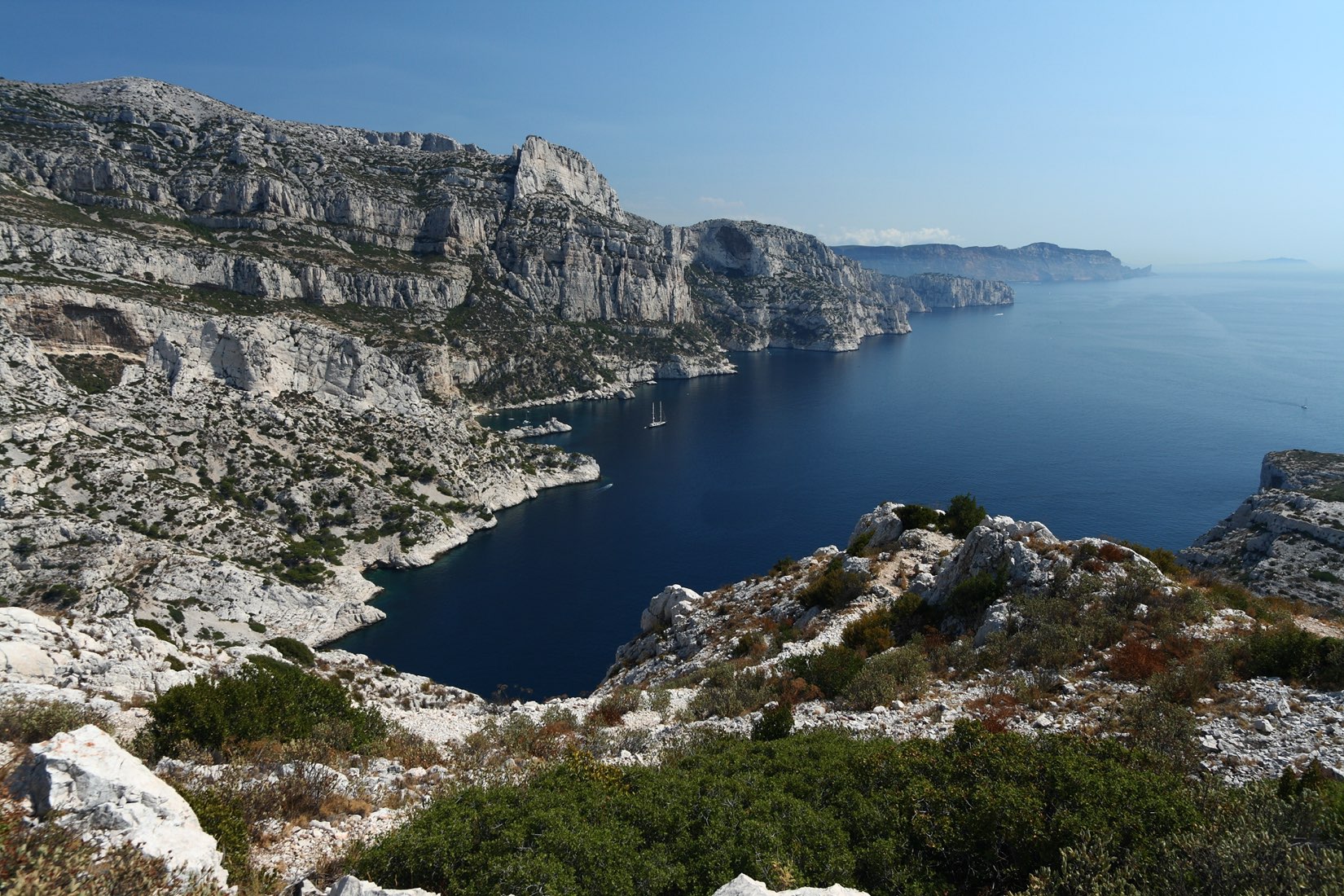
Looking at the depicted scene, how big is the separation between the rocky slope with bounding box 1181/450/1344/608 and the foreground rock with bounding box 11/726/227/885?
5183cm

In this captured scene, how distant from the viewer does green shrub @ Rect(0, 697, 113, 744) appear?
33.1 ft

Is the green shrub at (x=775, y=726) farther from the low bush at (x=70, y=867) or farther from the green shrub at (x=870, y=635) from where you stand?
the low bush at (x=70, y=867)

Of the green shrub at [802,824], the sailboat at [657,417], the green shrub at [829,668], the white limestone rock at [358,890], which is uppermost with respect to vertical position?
the white limestone rock at [358,890]

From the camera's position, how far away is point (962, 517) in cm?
3048

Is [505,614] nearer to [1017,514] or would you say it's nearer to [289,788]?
[289,788]

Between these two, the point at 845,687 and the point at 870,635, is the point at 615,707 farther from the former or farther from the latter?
the point at 870,635

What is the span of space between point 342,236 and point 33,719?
13576 cm

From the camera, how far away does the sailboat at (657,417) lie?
117 m

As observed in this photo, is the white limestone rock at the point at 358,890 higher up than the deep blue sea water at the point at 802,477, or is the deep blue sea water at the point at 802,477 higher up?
the white limestone rock at the point at 358,890

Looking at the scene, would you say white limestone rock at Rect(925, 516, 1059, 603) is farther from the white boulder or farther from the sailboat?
the sailboat

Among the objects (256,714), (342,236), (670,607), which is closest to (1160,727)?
(256,714)

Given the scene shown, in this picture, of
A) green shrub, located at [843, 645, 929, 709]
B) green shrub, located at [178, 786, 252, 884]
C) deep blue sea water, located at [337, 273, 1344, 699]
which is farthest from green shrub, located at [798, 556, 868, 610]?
deep blue sea water, located at [337, 273, 1344, 699]

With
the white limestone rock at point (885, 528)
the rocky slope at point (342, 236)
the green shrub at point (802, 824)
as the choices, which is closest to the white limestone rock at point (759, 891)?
the green shrub at point (802, 824)

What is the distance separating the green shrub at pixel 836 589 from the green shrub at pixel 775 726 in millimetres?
11306
